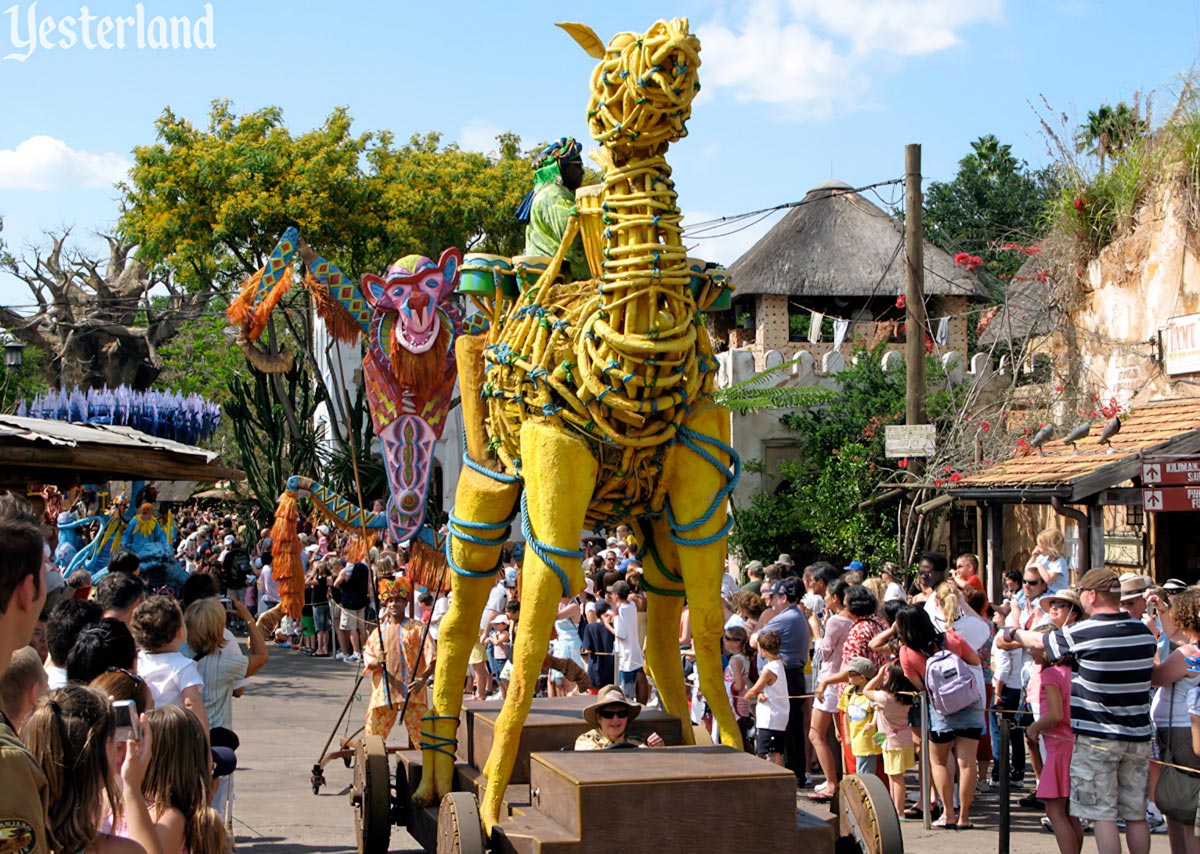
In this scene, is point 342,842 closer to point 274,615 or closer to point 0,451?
point 274,615

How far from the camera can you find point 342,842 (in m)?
8.24

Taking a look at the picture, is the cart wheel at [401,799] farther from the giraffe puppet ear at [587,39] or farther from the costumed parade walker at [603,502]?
the giraffe puppet ear at [587,39]

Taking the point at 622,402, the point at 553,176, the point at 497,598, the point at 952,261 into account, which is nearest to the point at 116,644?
the point at 622,402

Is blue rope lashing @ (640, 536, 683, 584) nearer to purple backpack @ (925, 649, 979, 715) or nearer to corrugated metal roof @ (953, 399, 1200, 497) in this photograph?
purple backpack @ (925, 649, 979, 715)

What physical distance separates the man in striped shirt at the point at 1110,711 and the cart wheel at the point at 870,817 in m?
1.61

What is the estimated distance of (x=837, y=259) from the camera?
24.4m

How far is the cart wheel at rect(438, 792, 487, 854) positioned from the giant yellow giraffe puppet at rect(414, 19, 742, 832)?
0.50 feet

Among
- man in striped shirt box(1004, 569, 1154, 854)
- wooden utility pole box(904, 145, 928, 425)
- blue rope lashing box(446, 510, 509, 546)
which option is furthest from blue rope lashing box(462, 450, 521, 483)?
wooden utility pole box(904, 145, 928, 425)

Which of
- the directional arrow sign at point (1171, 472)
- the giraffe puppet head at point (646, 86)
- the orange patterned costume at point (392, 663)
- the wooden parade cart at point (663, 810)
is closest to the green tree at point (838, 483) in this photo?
the directional arrow sign at point (1171, 472)

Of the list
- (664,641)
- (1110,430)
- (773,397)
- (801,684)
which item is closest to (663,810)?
(664,641)

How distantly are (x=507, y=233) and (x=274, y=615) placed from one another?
1781cm

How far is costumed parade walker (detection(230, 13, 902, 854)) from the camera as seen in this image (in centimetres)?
501

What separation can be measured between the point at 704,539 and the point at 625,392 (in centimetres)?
76

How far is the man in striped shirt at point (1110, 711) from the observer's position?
21.4 ft
